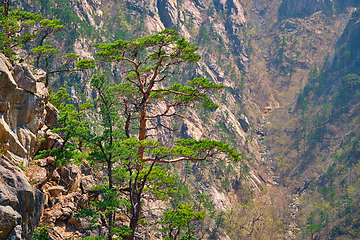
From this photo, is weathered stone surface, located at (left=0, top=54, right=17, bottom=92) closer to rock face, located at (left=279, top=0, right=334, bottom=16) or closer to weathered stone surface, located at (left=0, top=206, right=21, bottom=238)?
weathered stone surface, located at (left=0, top=206, right=21, bottom=238)

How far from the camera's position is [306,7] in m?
121

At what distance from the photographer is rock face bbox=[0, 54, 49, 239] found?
944 centimetres

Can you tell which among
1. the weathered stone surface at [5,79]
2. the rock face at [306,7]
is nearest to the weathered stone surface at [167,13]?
the rock face at [306,7]

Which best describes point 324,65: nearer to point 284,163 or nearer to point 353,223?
point 284,163

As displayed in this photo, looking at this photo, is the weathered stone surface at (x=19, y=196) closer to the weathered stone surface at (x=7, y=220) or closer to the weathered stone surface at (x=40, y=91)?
the weathered stone surface at (x=7, y=220)

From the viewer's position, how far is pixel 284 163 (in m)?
79.4

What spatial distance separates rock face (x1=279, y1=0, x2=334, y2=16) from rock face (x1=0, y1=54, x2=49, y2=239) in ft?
413

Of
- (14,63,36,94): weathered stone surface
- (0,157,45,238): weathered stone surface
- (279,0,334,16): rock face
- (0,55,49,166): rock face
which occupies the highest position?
(279,0,334,16): rock face

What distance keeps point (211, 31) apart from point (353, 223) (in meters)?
70.7

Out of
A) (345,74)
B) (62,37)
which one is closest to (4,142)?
(62,37)

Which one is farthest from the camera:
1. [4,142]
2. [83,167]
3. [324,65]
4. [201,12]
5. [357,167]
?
[201,12]

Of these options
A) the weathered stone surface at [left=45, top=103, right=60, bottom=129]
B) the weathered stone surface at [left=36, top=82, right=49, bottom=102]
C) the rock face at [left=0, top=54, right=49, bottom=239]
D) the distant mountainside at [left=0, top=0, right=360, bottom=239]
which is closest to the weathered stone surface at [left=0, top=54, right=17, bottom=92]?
the rock face at [left=0, top=54, right=49, bottom=239]

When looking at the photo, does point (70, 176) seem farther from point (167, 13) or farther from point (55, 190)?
point (167, 13)

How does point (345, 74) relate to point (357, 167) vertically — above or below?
above
